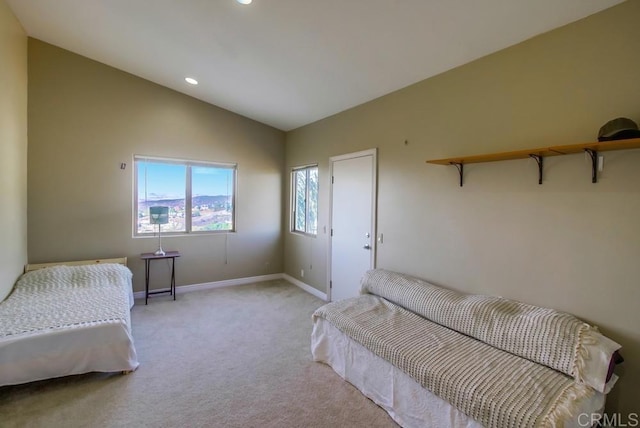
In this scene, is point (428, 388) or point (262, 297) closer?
point (428, 388)

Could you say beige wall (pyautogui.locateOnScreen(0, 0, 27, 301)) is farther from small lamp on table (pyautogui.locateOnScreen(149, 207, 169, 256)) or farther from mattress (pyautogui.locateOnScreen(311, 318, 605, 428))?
mattress (pyautogui.locateOnScreen(311, 318, 605, 428))

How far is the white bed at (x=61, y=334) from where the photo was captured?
2.23m

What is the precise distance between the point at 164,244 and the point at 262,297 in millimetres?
1725

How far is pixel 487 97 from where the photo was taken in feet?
8.07

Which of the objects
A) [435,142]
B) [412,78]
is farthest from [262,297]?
[412,78]

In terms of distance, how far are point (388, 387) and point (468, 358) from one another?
23.8 inches

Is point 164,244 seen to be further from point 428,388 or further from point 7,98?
point 428,388

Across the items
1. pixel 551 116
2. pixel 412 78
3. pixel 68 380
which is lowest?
pixel 68 380

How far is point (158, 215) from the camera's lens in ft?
13.7

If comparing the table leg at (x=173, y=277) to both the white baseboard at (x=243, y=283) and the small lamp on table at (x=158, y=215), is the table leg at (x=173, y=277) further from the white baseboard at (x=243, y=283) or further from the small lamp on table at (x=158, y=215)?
the small lamp on table at (x=158, y=215)

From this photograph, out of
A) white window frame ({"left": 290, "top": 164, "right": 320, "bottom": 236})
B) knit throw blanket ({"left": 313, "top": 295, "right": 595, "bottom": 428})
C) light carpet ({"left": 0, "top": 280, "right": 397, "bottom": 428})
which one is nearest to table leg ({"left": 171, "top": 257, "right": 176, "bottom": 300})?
light carpet ({"left": 0, "top": 280, "right": 397, "bottom": 428})

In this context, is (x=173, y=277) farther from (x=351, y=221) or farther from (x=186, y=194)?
(x=351, y=221)

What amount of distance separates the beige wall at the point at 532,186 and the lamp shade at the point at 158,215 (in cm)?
309

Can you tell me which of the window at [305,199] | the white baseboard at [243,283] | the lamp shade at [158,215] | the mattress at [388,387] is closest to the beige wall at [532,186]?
the mattress at [388,387]
